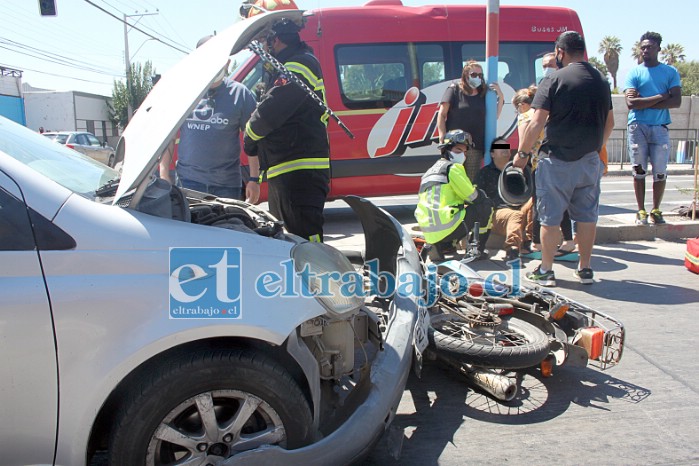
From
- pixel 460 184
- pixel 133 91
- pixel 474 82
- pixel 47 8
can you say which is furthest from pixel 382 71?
pixel 133 91

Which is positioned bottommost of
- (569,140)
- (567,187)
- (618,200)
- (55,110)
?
(618,200)

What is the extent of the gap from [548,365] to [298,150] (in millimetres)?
2048

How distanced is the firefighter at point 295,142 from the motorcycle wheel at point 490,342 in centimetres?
113

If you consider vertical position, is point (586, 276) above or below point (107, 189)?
below

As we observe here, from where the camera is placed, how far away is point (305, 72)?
3.69 metres

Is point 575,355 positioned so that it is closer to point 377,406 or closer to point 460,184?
point 377,406

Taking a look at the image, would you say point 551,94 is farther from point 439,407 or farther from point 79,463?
point 79,463

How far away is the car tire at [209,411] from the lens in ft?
6.57

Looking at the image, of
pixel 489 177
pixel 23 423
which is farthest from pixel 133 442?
pixel 489 177

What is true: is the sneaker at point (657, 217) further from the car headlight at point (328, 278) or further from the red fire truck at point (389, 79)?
the car headlight at point (328, 278)

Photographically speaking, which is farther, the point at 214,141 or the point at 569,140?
the point at 569,140

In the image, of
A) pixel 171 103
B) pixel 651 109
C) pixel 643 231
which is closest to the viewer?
pixel 171 103

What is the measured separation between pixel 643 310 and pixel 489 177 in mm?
2592

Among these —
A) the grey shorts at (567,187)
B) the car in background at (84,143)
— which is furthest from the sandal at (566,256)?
the car in background at (84,143)
